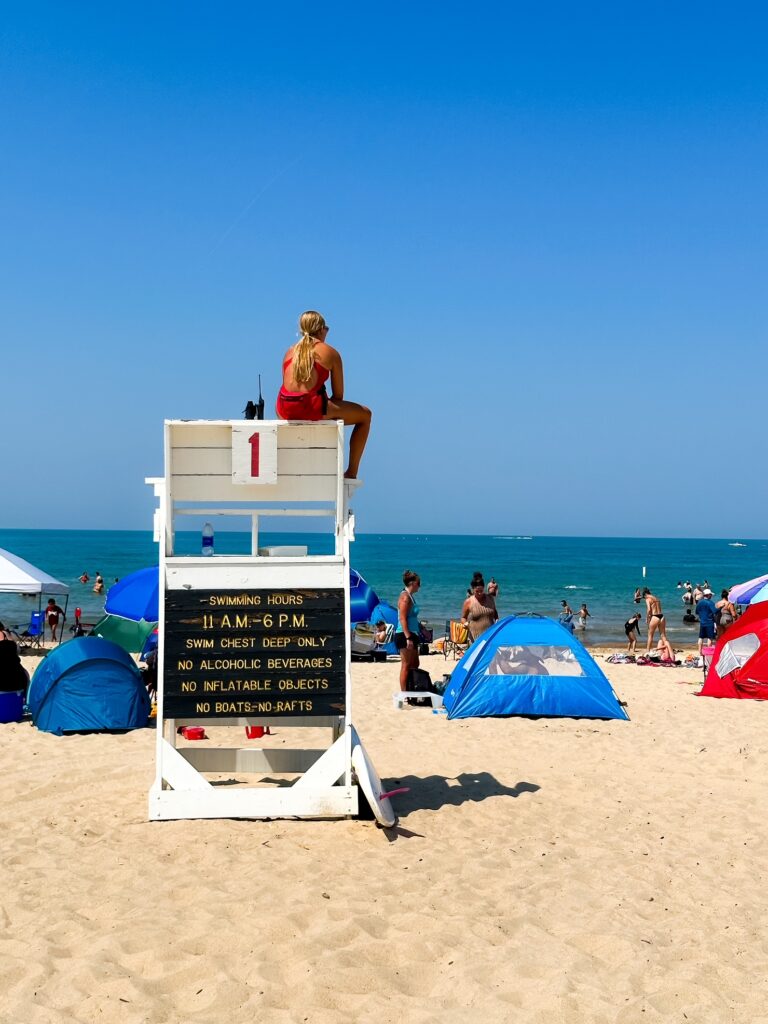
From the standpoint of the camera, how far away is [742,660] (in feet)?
44.4

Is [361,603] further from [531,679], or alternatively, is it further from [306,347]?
[306,347]

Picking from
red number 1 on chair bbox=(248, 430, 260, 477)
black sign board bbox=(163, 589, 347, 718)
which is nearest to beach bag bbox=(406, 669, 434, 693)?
black sign board bbox=(163, 589, 347, 718)

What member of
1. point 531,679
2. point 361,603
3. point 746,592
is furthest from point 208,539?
point 746,592

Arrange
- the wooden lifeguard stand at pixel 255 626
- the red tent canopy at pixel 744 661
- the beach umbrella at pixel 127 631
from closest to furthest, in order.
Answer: the wooden lifeguard stand at pixel 255 626 → the red tent canopy at pixel 744 661 → the beach umbrella at pixel 127 631

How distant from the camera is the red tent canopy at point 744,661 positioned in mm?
13133

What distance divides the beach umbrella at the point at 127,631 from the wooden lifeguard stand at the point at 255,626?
1143 centimetres

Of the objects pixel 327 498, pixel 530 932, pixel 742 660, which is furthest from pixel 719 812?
pixel 742 660

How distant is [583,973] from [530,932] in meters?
0.46

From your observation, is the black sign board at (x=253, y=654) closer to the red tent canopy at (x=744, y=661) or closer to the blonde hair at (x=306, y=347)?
the blonde hair at (x=306, y=347)

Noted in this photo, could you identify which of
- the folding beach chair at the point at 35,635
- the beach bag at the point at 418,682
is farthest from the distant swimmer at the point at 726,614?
the folding beach chair at the point at 35,635

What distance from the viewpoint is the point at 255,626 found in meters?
6.35

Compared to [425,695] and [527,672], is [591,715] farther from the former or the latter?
[425,695]

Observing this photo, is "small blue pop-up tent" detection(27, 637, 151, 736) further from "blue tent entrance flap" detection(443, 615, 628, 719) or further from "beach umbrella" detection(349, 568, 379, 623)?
"beach umbrella" detection(349, 568, 379, 623)

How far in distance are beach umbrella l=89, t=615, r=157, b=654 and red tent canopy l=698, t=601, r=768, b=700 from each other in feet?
32.4
